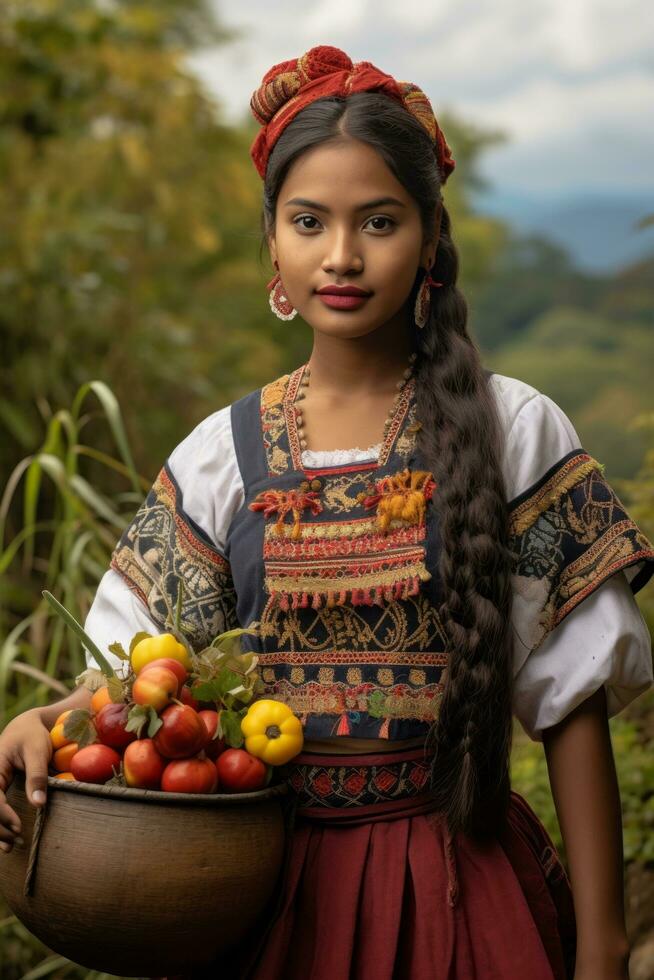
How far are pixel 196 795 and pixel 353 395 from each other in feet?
2.72

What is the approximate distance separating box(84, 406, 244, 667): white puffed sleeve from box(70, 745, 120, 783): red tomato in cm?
39

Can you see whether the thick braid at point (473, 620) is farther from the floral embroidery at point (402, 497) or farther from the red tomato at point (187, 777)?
the red tomato at point (187, 777)

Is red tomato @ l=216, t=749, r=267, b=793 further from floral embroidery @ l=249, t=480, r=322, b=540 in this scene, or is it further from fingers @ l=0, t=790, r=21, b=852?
floral embroidery @ l=249, t=480, r=322, b=540

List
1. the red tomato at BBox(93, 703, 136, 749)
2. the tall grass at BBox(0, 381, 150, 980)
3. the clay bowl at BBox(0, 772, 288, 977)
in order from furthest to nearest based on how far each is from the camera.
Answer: the tall grass at BBox(0, 381, 150, 980)
the red tomato at BBox(93, 703, 136, 749)
the clay bowl at BBox(0, 772, 288, 977)

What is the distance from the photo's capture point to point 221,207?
35.9 feet

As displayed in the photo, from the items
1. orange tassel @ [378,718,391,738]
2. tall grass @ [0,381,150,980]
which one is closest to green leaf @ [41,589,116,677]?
orange tassel @ [378,718,391,738]

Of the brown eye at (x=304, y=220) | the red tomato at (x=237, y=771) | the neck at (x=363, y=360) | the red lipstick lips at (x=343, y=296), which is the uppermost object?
the brown eye at (x=304, y=220)

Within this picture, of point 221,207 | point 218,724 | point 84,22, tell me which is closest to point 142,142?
point 84,22

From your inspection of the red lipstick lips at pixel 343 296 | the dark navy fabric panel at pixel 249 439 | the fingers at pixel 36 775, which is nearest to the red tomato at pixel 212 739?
the fingers at pixel 36 775

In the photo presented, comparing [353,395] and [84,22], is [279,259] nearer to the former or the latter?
[353,395]

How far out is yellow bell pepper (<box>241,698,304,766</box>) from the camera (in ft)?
6.15

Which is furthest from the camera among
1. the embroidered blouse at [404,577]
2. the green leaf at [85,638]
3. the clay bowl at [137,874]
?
the embroidered blouse at [404,577]

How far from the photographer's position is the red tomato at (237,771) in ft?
6.02

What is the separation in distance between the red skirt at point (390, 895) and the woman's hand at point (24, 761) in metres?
0.44
